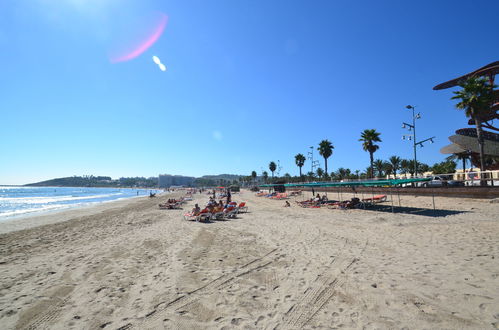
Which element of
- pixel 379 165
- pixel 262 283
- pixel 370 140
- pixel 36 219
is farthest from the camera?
pixel 379 165

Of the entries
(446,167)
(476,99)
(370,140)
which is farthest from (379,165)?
(476,99)

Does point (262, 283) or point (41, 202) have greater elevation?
point (262, 283)

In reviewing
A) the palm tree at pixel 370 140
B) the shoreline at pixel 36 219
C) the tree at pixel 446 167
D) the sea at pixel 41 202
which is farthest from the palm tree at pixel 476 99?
the sea at pixel 41 202

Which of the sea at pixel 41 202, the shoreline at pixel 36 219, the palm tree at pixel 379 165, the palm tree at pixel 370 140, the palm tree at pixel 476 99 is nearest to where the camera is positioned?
the shoreline at pixel 36 219

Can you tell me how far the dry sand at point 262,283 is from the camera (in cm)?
356

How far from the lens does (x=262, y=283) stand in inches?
192

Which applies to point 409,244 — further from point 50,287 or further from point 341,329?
point 50,287

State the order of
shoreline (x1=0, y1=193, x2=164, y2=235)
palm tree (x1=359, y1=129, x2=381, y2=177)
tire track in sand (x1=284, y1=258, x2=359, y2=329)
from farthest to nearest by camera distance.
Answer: palm tree (x1=359, y1=129, x2=381, y2=177) → shoreline (x1=0, y1=193, x2=164, y2=235) → tire track in sand (x1=284, y1=258, x2=359, y2=329)

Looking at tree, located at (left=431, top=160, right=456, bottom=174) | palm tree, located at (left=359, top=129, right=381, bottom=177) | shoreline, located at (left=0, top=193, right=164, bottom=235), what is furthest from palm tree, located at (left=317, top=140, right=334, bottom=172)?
shoreline, located at (left=0, top=193, right=164, bottom=235)

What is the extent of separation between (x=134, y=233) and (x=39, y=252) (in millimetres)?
3414

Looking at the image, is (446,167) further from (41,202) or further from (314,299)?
(41,202)

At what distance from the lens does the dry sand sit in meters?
3.56

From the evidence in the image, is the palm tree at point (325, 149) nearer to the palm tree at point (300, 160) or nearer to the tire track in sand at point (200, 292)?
the palm tree at point (300, 160)

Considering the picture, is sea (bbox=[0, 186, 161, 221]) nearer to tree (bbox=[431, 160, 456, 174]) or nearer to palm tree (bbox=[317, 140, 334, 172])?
palm tree (bbox=[317, 140, 334, 172])
